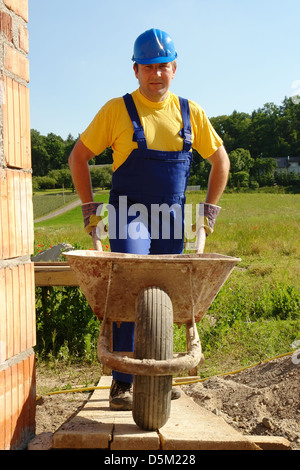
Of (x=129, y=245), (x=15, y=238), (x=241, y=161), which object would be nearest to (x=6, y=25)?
(x=15, y=238)

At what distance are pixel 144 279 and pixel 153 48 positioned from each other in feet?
4.54

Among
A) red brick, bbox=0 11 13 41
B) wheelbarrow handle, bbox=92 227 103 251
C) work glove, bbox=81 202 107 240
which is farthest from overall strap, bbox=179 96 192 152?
red brick, bbox=0 11 13 41

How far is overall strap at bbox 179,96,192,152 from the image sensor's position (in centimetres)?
280

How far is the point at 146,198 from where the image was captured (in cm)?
274

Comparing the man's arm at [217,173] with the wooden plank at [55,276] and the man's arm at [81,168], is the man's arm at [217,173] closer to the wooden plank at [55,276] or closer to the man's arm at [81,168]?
the man's arm at [81,168]

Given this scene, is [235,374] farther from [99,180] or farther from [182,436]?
[99,180]

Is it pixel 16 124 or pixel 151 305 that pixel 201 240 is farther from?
pixel 16 124

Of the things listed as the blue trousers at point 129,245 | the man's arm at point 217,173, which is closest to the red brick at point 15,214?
the blue trousers at point 129,245

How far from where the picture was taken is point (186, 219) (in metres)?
3.02

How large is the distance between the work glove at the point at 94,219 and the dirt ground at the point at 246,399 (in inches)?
39.8

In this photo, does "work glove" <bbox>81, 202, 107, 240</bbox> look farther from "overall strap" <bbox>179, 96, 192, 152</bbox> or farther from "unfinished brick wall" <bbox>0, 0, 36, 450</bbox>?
"overall strap" <bbox>179, 96, 192, 152</bbox>

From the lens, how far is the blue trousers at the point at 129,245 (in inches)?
102

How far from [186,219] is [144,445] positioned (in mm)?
1460
